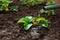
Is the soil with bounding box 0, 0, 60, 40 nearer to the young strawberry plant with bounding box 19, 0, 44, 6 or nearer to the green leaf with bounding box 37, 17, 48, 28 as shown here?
the green leaf with bounding box 37, 17, 48, 28

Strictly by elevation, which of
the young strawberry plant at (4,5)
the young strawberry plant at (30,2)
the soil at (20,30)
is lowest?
the soil at (20,30)

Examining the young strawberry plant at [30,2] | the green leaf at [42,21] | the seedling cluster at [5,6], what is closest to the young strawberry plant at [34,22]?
the green leaf at [42,21]

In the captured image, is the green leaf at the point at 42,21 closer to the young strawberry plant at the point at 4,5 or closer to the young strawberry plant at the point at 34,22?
the young strawberry plant at the point at 34,22

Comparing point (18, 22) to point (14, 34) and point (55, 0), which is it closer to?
point (14, 34)

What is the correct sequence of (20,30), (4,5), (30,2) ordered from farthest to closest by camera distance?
(30,2), (4,5), (20,30)

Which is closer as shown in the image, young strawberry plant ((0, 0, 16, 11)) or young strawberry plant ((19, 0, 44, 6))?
young strawberry plant ((0, 0, 16, 11))

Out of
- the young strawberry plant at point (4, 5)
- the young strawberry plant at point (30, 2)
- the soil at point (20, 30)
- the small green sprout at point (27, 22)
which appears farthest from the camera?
the young strawberry plant at point (30, 2)

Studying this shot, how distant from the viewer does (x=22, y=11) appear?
2510mm

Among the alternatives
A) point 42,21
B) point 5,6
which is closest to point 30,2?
point 5,6

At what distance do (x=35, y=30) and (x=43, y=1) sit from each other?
95 centimetres

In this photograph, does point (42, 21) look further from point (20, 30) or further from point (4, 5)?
point (4, 5)

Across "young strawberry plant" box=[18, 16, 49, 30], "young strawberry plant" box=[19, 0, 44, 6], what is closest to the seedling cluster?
"young strawberry plant" box=[19, 0, 44, 6]

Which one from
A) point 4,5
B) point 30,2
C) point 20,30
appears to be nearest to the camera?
point 20,30

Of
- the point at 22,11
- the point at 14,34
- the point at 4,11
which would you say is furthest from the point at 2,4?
the point at 14,34
